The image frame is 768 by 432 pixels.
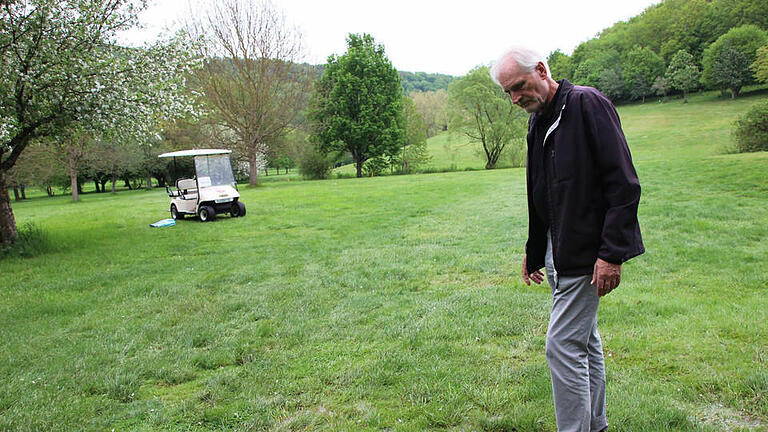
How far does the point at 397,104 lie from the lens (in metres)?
39.6

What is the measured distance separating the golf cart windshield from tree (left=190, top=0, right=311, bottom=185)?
13585mm

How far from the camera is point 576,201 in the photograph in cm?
202

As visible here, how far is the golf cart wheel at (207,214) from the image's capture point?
13367 mm

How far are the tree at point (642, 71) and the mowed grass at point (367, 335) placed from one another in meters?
64.7

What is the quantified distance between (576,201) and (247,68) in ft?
92.0

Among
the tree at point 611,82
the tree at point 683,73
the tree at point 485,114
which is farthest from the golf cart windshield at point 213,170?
the tree at point 683,73

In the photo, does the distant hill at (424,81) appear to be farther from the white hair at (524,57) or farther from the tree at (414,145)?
the white hair at (524,57)

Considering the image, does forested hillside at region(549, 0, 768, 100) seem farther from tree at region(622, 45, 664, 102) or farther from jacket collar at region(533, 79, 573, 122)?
jacket collar at region(533, 79, 573, 122)

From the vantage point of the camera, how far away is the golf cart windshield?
534 inches

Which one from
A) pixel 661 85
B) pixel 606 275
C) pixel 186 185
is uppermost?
pixel 661 85


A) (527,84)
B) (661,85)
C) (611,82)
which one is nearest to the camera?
(527,84)

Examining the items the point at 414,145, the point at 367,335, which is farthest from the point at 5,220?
the point at 414,145

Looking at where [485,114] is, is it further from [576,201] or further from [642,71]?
[576,201]

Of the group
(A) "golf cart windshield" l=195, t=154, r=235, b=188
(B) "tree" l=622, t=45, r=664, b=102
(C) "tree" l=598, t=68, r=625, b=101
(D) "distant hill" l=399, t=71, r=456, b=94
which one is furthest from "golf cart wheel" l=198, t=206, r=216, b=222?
(D) "distant hill" l=399, t=71, r=456, b=94
